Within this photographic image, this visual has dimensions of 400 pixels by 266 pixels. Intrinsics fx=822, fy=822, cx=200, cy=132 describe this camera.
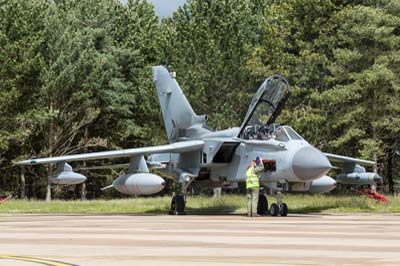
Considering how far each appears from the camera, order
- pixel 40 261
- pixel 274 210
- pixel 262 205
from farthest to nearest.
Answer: pixel 262 205 < pixel 274 210 < pixel 40 261

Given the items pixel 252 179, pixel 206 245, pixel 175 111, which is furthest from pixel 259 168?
pixel 206 245

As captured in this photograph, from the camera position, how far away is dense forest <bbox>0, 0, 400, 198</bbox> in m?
41.1

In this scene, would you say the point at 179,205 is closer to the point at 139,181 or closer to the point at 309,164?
the point at 139,181

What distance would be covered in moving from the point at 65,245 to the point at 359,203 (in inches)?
690

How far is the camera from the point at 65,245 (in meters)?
12.7

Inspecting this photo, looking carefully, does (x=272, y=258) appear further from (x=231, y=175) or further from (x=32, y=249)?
(x=231, y=175)

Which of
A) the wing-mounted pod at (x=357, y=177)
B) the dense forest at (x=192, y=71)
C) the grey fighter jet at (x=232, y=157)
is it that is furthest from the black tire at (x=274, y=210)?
the dense forest at (x=192, y=71)

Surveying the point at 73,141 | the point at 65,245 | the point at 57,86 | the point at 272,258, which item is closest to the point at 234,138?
the point at 65,245

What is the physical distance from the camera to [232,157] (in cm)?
2641

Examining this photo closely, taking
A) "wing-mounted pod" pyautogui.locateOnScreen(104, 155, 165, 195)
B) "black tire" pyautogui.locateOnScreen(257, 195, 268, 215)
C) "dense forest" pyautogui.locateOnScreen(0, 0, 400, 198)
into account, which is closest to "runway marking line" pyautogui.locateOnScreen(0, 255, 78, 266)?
"black tire" pyautogui.locateOnScreen(257, 195, 268, 215)

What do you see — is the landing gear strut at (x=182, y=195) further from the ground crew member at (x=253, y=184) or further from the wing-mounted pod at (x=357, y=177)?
the wing-mounted pod at (x=357, y=177)

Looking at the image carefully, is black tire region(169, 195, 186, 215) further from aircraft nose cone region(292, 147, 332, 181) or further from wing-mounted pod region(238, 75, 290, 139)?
aircraft nose cone region(292, 147, 332, 181)

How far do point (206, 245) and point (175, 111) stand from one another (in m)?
18.1

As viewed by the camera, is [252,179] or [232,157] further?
[232,157]
